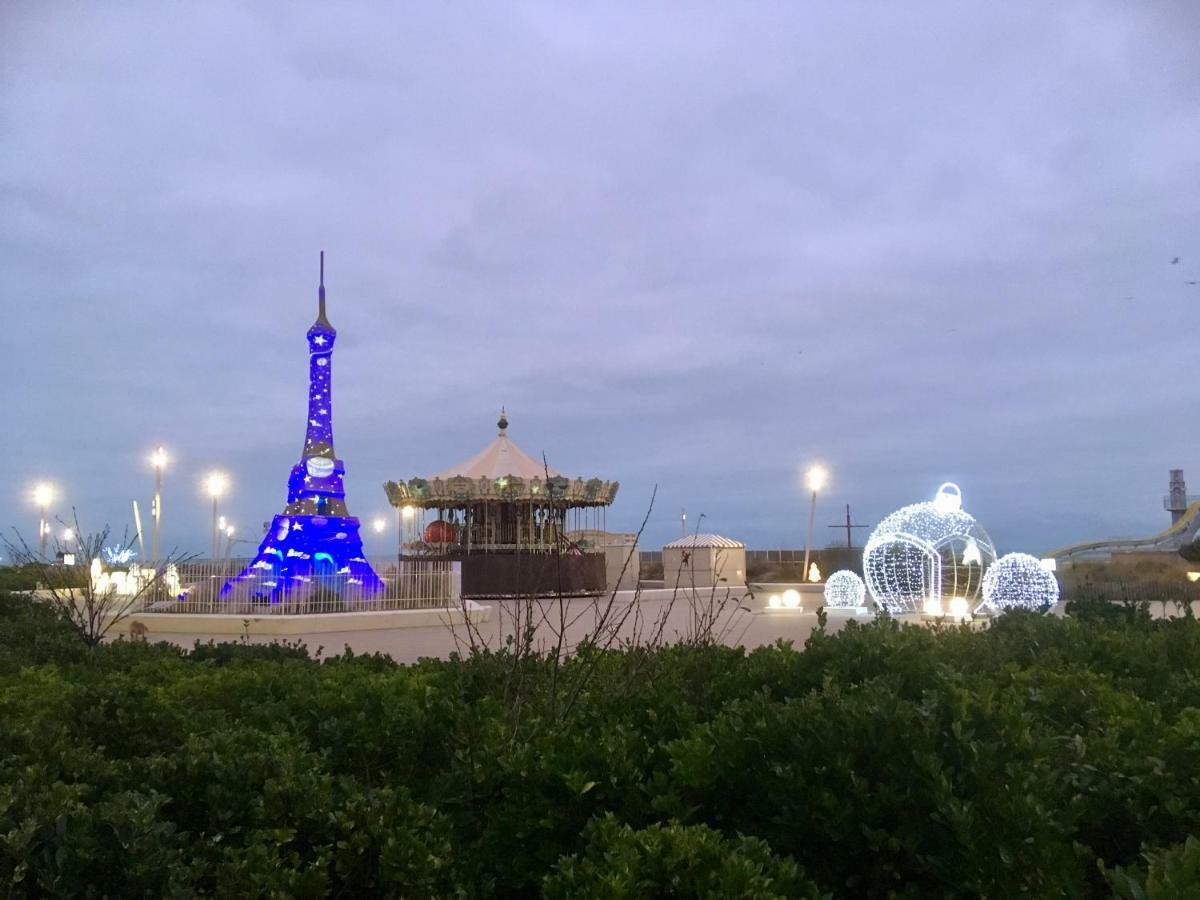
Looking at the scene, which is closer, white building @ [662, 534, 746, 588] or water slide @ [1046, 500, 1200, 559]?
white building @ [662, 534, 746, 588]

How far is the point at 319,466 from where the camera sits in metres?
20.2

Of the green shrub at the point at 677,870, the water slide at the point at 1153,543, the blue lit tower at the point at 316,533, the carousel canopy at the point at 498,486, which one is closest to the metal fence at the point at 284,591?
the blue lit tower at the point at 316,533

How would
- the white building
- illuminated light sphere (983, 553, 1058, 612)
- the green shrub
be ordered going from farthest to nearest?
1. the white building
2. illuminated light sphere (983, 553, 1058, 612)
3. the green shrub

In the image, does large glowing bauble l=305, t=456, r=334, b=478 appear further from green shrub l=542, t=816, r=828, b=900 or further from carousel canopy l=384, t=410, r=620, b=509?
green shrub l=542, t=816, r=828, b=900

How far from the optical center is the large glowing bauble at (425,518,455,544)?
98.2 feet

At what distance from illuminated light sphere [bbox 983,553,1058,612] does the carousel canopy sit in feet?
45.1

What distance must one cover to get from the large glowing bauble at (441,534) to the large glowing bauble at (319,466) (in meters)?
9.84

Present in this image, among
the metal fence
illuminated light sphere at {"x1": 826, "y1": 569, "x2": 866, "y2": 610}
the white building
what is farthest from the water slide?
the metal fence

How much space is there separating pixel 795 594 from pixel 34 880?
78.8ft

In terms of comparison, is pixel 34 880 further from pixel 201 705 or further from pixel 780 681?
pixel 780 681

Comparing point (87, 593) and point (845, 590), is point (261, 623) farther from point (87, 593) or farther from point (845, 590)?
point (845, 590)

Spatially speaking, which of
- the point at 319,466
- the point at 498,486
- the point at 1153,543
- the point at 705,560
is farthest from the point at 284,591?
the point at 1153,543

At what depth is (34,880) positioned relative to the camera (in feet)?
8.73

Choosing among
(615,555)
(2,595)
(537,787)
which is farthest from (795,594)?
(537,787)
